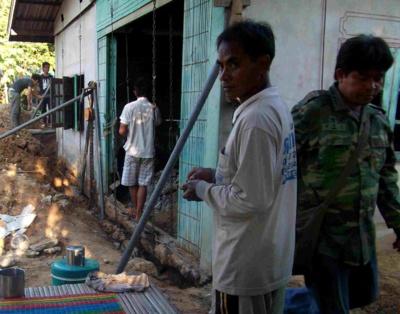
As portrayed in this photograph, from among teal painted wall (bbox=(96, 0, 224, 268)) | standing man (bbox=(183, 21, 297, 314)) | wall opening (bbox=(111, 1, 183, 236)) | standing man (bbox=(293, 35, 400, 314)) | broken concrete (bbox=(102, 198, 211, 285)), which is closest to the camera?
standing man (bbox=(183, 21, 297, 314))

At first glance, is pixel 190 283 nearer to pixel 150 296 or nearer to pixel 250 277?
pixel 150 296

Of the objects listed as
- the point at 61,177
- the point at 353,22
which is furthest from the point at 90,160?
the point at 353,22

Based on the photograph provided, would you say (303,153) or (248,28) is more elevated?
(248,28)

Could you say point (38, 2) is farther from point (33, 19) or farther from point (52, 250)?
point (52, 250)

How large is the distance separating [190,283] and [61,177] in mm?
7113

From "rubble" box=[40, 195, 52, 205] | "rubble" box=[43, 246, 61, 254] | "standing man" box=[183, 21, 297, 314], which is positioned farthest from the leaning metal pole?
"standing man" box=[183, 21, 297, 314]

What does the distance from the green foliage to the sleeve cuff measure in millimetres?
17939

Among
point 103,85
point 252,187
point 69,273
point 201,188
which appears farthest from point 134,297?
point 103,85

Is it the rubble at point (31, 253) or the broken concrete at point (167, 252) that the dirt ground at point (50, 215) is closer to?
the rubble at point (31, 253)

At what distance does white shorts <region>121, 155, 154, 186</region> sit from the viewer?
6.51 metres

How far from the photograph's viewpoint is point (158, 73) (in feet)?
31.9

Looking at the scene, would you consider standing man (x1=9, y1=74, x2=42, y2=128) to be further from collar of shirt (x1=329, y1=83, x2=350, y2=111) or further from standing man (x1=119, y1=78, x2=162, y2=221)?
collar of shirt (x1=329, y1=83, x2=350, y2=111)

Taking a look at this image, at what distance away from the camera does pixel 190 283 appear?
465 centimetres

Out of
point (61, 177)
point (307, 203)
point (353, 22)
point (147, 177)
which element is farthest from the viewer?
point (61, 177)
